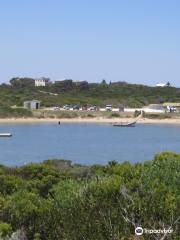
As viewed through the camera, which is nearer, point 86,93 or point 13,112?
point 13,112

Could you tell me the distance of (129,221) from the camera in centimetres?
785

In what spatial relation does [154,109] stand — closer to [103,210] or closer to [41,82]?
[41,82]

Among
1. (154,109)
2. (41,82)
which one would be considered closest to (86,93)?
(154,109)

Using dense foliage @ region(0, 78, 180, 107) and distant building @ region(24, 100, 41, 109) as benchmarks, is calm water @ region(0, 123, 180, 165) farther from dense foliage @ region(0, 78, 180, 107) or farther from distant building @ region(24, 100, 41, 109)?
dense foliage @ region(0, 78, 180, 107)

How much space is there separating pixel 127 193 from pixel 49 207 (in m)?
1.49

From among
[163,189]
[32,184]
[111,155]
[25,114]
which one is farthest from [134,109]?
[163,189]

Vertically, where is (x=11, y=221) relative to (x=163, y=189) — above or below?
below

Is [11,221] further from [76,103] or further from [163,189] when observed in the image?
[76,103]

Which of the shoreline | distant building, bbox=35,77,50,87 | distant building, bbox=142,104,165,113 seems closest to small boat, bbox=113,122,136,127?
the shoreline

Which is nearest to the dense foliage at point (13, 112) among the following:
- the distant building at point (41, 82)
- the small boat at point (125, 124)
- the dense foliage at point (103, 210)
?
the small boat at point (125, 124)

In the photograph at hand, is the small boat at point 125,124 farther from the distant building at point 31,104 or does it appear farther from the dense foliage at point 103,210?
the dense foliage at point 103,210

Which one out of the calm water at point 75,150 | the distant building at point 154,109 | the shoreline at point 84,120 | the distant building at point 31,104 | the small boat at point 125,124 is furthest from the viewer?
the distant building at point 154,109

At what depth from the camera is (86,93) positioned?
401ft

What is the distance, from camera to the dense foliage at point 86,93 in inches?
4331
